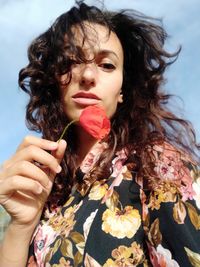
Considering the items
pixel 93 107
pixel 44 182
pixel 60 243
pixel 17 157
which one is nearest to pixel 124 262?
pixel 60 243

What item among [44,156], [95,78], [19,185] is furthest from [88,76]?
A: [19,185]

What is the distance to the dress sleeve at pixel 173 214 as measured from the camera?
1398mm

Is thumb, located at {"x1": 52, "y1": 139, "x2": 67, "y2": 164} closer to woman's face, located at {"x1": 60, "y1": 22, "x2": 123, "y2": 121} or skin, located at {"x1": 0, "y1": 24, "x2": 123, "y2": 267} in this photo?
skin, located at {"x1": 0, "y1": 24, "x2": 123, "y2": 267}

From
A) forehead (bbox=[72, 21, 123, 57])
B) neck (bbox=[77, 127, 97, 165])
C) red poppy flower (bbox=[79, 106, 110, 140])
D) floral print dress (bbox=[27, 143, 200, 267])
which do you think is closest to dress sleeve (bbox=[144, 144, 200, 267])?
floral print dress (bbox=[27, 143, 200, 267])

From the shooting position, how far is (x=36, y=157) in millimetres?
1549

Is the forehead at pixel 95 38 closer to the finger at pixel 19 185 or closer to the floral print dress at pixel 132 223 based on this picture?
the floral print dress at pixel 132 223

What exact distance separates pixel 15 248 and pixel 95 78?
0.79 m

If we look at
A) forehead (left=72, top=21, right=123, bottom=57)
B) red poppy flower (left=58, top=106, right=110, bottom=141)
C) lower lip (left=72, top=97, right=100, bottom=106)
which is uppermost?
forehead (left=72, top=21, right=123, bottom=57)

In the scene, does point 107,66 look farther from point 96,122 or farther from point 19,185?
point 19,185

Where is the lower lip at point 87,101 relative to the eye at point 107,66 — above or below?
below

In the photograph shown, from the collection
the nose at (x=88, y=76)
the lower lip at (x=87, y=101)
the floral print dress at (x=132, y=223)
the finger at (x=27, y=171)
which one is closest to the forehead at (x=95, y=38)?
Answer: the nose at (x=88, y=76)

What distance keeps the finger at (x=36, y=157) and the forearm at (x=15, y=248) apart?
37 cm

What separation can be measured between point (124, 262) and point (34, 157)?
0.48 m

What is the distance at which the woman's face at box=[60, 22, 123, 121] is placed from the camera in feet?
6.30
